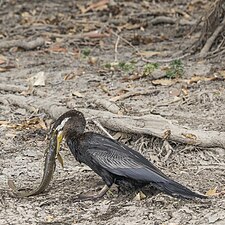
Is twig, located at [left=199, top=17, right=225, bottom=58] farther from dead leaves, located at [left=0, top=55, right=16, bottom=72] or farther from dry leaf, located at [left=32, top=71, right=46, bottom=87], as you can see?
dead leaves, located at [left=0, top=55, right=16, bottom=72]

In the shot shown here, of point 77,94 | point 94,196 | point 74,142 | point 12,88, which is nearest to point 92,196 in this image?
point 94,196

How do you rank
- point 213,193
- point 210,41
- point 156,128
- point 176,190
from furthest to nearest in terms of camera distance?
point 210,41 → point 156,128 → point 213,193 → point 176,190

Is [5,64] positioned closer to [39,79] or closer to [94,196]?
[39,79]

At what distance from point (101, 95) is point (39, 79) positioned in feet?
3.06

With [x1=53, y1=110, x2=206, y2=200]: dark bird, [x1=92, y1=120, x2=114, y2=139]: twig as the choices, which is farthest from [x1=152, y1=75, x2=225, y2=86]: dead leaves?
[x1=53, y1=110, x2=206, y2=200]: dark bird

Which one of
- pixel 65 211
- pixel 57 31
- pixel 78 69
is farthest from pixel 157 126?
pixel 57 31

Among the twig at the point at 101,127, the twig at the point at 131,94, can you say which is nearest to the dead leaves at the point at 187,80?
the twig at the point at 131,94

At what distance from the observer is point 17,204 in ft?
17.3

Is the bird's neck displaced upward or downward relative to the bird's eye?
downward

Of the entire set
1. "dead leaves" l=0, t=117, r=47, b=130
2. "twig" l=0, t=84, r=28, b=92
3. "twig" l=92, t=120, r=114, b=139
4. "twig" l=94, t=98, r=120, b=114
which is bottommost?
"twig" l=0, t=84, r=28, b=92

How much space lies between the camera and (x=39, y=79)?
27.7 ft

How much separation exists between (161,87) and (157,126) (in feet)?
5.47

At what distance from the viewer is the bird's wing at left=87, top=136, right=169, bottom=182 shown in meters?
5.07

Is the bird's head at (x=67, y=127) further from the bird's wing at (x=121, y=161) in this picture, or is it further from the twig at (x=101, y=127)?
the twig at (x=101, y=127)
